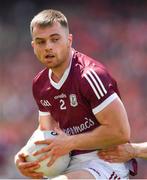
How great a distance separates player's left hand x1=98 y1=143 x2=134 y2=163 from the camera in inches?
170

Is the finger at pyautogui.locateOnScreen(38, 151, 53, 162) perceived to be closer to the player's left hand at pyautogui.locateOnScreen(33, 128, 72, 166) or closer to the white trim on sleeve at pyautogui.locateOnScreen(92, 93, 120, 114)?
the player's left hand at pyautogui.locateOnScreen(33, 128, 72, 166)

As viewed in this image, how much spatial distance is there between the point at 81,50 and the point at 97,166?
4605 mm

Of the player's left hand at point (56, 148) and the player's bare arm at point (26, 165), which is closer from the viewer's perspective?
the player's left hand at point (56, 148)

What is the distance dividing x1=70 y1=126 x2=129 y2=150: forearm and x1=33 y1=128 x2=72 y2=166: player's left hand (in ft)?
0.14

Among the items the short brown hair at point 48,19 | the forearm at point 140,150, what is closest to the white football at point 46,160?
the forearm at point 140,150

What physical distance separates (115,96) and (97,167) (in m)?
0.55

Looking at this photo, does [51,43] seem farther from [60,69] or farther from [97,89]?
[97,89]

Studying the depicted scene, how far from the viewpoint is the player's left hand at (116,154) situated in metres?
4.33

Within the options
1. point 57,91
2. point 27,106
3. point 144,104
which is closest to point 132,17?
point 144,104

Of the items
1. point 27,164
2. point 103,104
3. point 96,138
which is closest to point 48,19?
point 103,104

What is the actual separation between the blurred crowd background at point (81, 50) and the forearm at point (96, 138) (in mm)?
4023

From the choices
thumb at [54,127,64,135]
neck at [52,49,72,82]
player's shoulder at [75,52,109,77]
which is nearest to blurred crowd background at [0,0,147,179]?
thumb at [54,127,64,135]

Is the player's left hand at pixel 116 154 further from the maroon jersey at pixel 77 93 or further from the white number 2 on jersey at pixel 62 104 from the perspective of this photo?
the white number 2 on jersey at pixel 62 104

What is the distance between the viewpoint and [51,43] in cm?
414
